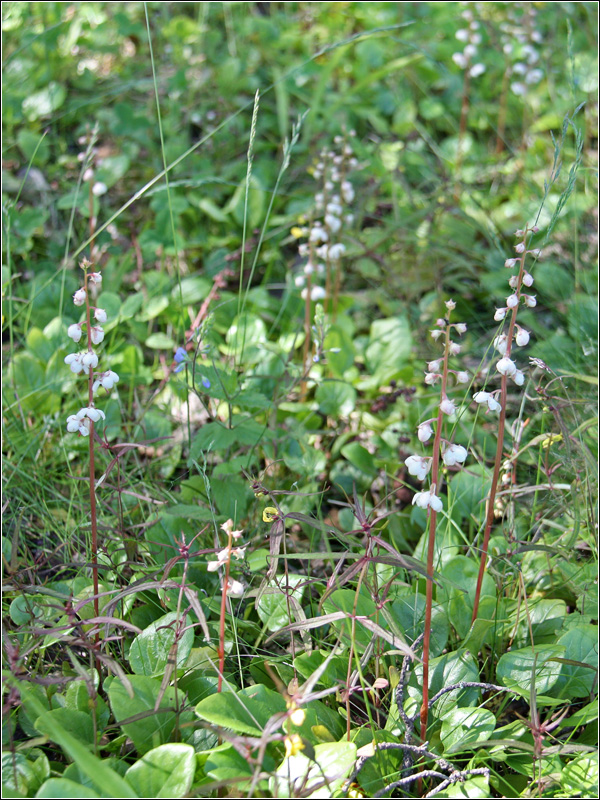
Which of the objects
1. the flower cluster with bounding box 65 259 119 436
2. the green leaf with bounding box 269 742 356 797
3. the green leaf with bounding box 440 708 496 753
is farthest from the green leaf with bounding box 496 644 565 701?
the flower cluster with bounding box 65 259 119 436

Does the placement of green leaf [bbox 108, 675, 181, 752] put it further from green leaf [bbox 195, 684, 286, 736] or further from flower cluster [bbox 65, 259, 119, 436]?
flower cluster [bbox 65, 259, 119, 436]

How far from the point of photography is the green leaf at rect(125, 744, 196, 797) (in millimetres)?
1235

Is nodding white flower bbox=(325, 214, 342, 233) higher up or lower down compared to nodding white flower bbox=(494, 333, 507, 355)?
lower down

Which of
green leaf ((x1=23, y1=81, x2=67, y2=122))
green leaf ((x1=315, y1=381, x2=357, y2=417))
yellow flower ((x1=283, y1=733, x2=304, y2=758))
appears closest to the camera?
yellow flower ((x1=283, y1=733, x2=304, y2=758))


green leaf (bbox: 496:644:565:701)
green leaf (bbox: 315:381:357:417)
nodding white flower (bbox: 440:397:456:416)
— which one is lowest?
green leaf (bbox: 496:644:565:701)

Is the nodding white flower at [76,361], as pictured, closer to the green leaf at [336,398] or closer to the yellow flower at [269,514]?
the yellow flower at [269,514]

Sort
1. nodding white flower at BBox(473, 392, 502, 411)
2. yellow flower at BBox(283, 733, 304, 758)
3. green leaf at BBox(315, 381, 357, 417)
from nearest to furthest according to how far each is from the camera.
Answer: yellow flower at BBox(283, 733, 304, 758) → nodding white flower at BBox(473, 392, 502, 411) → green leaf at BBox(315, 381, 357, 417)

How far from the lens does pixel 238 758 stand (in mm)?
1288

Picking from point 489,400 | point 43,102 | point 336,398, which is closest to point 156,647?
point 489,400

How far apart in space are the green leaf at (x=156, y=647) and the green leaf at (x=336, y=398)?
1.01 m

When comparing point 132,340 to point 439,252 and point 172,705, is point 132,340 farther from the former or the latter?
point 172,705

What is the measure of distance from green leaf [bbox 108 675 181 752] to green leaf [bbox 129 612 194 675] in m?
0.09

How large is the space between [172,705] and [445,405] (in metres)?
0.81

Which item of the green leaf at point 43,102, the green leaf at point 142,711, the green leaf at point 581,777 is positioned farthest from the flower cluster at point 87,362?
the green leaf at point 43,102
